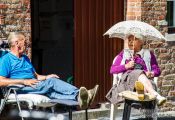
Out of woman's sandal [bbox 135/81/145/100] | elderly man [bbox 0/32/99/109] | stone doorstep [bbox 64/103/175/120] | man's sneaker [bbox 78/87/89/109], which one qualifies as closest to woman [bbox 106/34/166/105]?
woman's sandal [bbox 135/81/145/100]

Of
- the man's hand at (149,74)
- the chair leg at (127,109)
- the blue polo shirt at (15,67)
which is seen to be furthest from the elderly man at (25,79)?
the man's hand at (149,74)

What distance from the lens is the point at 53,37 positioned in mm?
10953

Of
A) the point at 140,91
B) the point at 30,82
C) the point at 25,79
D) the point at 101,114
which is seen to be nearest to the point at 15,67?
the point at 25,79

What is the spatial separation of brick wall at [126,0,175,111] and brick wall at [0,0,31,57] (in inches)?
84.7

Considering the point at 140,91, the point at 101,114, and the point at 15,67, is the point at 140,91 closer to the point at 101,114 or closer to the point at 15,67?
the point at 15,67

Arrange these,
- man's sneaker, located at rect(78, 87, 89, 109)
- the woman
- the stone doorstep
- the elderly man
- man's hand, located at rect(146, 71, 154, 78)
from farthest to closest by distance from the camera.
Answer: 1. the stone doorstep
2. man's hand, located at rect(146, 71, 154, 78)
3. the woman
4. the elderly man
5. man's sneaker, located at rect(78, 87, 89, 109)

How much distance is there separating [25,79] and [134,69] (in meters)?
1.58

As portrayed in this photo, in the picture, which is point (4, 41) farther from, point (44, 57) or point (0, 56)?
point (44, 57)

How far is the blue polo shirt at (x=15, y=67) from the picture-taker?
8.26 metres

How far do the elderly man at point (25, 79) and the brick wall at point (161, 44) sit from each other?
291 cm

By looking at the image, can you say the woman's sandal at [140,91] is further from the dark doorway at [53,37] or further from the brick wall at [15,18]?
the dark doorway at [53,37]

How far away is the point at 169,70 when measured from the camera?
1138cm

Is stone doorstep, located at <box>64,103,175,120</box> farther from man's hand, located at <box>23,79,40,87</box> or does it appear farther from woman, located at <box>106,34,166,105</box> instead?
man's hand, located at <box>23,79,40,87</box>

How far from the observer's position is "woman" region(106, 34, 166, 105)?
8.42m
